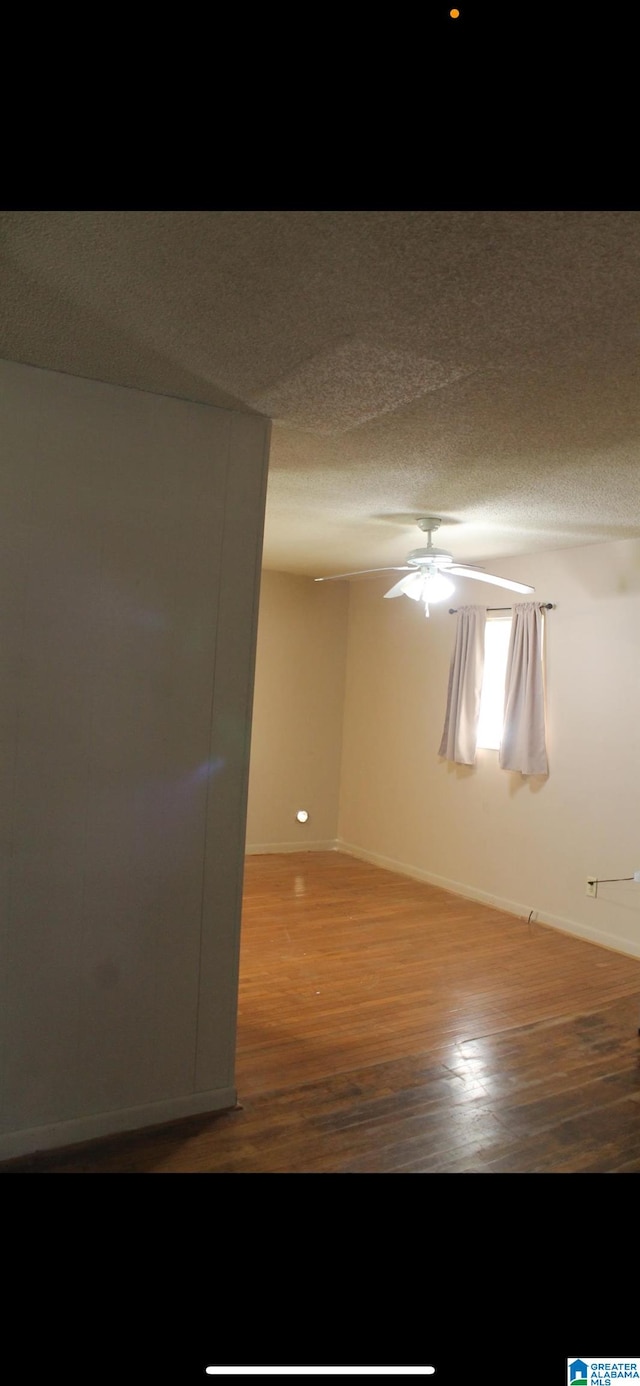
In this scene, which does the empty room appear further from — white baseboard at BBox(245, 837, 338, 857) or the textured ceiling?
white baseboard at BBox(245, 837, 338, 857)

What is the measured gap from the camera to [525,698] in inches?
196

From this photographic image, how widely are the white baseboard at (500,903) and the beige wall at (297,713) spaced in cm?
57

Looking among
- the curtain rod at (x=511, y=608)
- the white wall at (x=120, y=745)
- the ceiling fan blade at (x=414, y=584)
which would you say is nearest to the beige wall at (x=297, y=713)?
the curtain rod at (x=511, y=608)

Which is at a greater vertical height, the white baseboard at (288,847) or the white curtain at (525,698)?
the white curtain at (525,698)

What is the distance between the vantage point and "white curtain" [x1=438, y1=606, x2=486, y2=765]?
17.9 ft

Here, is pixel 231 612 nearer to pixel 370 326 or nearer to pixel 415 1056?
pixel 370 326

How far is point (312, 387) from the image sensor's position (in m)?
2.30

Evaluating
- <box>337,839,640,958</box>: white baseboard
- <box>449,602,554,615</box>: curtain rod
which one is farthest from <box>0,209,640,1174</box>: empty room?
<box>449,602,554,615</box>: curtain rod

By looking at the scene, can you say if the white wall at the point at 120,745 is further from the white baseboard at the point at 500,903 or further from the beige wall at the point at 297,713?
the beige wall at the point at 297,713

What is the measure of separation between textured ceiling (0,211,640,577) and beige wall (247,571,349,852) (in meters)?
3.31

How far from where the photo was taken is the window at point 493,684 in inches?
214
